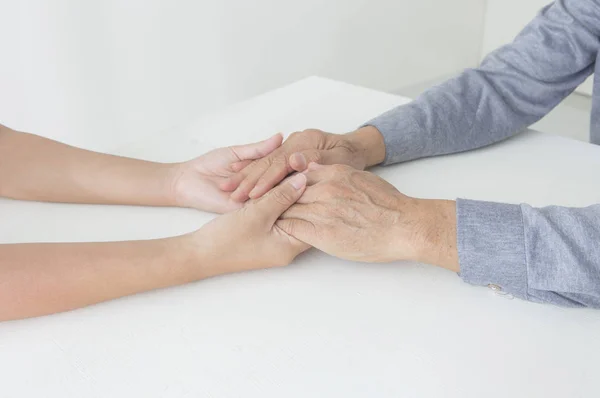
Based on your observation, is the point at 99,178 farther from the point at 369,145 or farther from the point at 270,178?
the point at 369,145

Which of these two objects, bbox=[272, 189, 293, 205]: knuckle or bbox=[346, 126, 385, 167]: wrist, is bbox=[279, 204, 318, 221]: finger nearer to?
bbox=[272, 189, 293, 205]: knuckle

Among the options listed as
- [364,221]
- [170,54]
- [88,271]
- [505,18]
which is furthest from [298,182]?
[505,18]

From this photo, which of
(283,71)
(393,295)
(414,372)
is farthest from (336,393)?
(283,71)

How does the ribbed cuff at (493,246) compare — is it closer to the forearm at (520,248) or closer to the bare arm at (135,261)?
the forearm at (520,248)

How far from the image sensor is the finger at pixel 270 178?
1225mm

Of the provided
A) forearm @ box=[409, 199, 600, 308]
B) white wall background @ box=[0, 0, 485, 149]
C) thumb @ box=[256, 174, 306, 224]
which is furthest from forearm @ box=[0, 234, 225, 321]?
white wall background @ box=[0, 0, 485, 149]

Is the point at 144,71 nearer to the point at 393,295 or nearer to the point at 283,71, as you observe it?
the point at 283,71

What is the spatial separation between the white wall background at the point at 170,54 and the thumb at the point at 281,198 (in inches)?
59.4

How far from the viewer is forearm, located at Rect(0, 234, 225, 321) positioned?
95 cm

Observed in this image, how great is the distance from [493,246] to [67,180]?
0.76m

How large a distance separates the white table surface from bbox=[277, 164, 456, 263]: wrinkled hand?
0.04 metres

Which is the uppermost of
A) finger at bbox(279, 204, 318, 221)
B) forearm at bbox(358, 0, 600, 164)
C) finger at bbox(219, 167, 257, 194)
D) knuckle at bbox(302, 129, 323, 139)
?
forearm at bbox(358, 0, 600, 164)

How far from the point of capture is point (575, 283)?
37.0 inches

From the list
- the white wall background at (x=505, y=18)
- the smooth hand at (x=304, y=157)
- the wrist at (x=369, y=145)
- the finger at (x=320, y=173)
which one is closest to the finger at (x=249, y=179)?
the smooth hand at (x=304, y=157)
